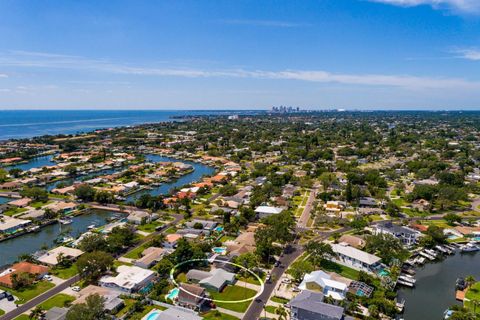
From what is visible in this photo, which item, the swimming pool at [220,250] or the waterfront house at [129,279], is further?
the swimming pool at [220,250]

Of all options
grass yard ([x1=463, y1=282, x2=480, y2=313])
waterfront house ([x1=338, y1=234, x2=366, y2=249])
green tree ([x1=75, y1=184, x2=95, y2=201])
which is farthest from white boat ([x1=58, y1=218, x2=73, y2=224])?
grass yard ([x1=463, y1=282, x2=480, y2=313])

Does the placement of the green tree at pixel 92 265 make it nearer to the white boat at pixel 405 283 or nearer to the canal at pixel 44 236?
the canal at pixel 44 236

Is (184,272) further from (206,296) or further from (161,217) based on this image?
(161,217)

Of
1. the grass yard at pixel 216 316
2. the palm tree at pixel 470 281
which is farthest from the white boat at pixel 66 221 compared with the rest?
the palm tree at pixel 470 281

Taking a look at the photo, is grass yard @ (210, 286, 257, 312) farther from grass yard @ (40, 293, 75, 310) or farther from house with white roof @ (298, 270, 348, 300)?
grass yard @ (40, 293, 75, 310)

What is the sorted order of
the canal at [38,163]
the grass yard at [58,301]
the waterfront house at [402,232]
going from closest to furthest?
the grass yard at [58,301] < the waterfront house at [402,232] < the canal at [38,163]

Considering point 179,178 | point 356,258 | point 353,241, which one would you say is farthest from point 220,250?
point 179,178
